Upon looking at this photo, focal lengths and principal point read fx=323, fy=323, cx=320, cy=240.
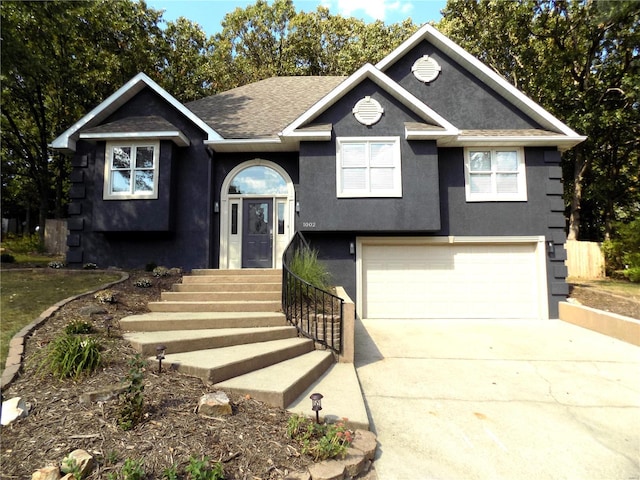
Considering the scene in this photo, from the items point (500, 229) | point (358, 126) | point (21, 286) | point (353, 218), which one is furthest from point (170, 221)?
point (500, 229)

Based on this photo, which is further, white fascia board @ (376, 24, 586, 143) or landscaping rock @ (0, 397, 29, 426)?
white fascia board @ (376, 24, 586, 143)

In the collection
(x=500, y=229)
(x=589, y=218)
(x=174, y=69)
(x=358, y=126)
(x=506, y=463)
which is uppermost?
(x=174, y=69)

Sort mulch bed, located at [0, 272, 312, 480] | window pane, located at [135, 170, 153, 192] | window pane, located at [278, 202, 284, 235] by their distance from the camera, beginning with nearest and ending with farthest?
mulch bed, located at [0, 272, 312, 480] < window pane, located at [135, 170, 153, 192] < window pane, located at [278, 202, 284, 235]

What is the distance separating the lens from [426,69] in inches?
389

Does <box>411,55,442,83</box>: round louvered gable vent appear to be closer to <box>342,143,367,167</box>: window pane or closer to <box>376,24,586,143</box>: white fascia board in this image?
<box>376,24,586,143</box>: white fascia board

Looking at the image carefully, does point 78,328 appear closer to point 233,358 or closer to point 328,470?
point 233,358

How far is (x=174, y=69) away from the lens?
1814 centimetres

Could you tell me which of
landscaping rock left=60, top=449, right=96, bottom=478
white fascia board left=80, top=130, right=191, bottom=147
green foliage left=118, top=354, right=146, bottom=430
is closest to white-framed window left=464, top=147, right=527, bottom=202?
white fascia board left=80, top=130, right=191, bottom=147

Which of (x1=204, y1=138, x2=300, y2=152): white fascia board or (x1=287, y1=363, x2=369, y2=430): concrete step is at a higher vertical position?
(x1=204, y1=138, x2=300, y2=152): white fascia board

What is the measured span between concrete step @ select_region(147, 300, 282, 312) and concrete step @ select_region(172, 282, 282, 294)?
0.86m

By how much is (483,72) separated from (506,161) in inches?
107

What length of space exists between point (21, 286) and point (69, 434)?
565cm

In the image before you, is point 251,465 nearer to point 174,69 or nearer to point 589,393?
point 589,393

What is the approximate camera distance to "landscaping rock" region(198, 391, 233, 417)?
3094mm
